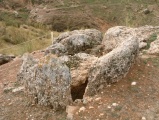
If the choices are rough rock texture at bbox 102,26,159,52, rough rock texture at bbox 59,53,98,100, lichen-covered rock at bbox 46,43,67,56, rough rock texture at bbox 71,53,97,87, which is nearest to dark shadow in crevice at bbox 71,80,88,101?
rough rock texture at bbox 59,53,98,100

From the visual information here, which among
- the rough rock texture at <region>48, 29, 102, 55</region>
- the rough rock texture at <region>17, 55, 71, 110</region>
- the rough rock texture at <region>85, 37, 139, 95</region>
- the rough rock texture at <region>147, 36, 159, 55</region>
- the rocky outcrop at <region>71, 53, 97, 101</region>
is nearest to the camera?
the rough rock texture at <region>17, 55, 71, 110</region>

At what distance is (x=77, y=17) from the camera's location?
31.5m

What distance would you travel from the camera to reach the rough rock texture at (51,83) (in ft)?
23.6

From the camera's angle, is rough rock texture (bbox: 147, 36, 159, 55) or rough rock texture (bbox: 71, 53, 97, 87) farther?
rough rock texture (bbox: 147, 36, 159, 55)

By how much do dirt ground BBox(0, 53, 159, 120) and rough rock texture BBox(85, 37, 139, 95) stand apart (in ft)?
0.54

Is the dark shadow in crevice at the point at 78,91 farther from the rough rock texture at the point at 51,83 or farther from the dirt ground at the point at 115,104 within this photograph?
the rough rock texture at the point at 51,83

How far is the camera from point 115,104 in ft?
24.1

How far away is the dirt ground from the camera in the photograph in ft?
23.4

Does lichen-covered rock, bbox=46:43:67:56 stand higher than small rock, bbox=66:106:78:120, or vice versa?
lichen-covered rock, bbox=46:43:67:56

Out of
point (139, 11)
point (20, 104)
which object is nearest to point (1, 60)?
point (20, 104)

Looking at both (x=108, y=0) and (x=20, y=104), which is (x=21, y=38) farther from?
(x=108, y=0)

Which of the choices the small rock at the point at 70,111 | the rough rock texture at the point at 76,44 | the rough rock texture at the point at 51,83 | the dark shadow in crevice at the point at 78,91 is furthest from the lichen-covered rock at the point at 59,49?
the small rock at the point at 70,111

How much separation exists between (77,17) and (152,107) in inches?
971

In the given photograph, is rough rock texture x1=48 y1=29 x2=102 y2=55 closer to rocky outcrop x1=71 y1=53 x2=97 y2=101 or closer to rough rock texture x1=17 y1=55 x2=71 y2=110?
rocky outcrop x1=71 y1=53 x2=97 y2=101
